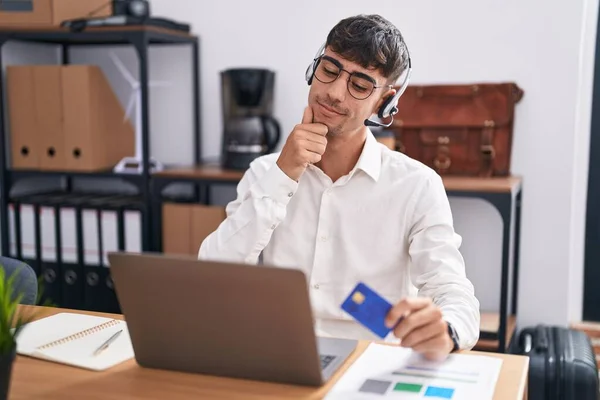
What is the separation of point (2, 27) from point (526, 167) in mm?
2103

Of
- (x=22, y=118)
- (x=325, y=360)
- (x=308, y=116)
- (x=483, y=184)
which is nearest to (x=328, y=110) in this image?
(x=308, y=116)

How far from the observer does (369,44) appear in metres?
1.55

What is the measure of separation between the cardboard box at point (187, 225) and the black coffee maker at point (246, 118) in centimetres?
21

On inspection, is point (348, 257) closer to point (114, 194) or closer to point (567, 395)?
point (567, 395)

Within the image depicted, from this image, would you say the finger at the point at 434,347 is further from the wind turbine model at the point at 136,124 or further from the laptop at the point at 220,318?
the wind turbine model at the point at 136,124

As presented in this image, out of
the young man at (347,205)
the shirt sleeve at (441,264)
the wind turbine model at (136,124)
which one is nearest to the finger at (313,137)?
the young man at (347,205)

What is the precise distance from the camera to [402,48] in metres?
1.61

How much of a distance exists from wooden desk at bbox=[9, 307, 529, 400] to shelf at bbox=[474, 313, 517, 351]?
1.49 metres

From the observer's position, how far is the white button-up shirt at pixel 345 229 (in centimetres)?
158

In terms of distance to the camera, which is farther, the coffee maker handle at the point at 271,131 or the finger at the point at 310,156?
the coffee maker handle at the point at 271,131

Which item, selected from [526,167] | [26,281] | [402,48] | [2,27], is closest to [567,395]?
[526,167]

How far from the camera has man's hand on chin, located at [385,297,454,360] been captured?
1.06m

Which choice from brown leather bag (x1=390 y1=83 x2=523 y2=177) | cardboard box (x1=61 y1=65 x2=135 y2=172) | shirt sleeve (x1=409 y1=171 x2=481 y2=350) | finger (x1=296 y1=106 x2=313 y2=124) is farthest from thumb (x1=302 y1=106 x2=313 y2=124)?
cardboard box (x1=61 y1=65 x2=135 y2=172)

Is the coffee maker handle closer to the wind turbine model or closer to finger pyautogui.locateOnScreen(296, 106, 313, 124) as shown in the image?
the wind turbine model
